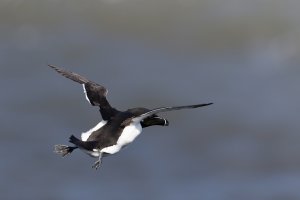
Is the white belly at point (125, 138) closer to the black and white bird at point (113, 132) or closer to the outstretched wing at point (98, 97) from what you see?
the black and white bird at point (113, 132)

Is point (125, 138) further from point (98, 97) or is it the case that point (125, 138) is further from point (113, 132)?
point (98, 97)

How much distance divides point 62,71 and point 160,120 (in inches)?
168

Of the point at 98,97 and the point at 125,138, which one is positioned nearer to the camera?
the point at 125,138

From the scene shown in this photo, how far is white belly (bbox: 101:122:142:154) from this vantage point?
1238 inches

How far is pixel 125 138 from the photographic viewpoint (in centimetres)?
3167

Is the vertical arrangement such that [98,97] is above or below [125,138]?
above

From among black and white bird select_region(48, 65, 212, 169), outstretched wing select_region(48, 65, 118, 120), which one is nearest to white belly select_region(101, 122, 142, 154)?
black and white bird select_region(48, 65, 212, 169)

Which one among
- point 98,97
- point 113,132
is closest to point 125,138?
point 113,132

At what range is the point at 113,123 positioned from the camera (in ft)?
106

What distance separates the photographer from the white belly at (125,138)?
31438 mm

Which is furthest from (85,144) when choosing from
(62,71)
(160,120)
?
(62,71)

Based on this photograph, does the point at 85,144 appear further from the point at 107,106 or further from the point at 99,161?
the point at 107,106

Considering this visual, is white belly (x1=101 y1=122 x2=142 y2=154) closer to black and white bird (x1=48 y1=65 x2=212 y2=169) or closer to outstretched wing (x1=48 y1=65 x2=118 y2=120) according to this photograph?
black and white bird (x1=48 y1=65 x2=212 y2=169)

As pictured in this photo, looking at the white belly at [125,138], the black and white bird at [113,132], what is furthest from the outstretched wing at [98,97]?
the white belly at [125,138]
